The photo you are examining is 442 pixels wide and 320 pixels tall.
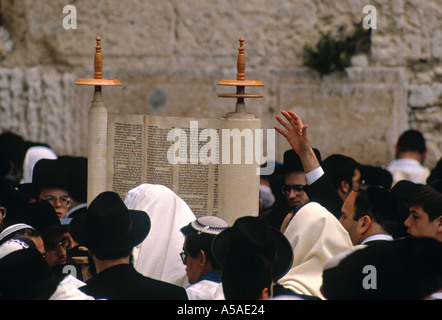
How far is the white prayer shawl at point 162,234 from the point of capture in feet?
14.7

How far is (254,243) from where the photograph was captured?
3229 millimetres

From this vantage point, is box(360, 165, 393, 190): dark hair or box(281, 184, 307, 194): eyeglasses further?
box(360, 165, 393, 190): dark hair

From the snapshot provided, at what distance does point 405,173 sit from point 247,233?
4.35 meters

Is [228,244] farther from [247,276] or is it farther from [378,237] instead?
[378,237]

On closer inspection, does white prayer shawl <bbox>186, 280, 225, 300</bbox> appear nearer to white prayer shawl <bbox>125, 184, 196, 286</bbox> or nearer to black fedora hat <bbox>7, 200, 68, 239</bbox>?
white prayer shawl <bbox>125, 184, 196, 286</bbox>

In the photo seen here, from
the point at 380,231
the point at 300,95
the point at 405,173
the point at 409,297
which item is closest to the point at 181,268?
the point at 380,231

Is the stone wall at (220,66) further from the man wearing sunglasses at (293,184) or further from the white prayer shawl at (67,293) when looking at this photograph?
the white prayer shawl at (67,293)

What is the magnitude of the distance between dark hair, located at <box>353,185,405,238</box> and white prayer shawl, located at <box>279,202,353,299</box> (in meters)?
0.54

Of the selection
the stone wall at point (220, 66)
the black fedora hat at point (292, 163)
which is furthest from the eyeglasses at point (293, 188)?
the stone wall at point (220, 66)

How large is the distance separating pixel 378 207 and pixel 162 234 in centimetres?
139

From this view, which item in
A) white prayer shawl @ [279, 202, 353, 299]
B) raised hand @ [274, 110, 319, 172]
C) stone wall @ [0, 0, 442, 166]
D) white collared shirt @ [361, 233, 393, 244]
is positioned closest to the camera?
white prayer shawl @ [279, 202, 353, 299]

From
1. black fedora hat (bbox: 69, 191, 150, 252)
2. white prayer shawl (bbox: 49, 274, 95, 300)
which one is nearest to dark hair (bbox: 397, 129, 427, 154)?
black fedora hat (bbox: 69, 191, 150, 252)

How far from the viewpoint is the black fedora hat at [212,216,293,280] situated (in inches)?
127

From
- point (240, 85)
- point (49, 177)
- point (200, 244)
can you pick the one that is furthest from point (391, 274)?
point (49, 177)
